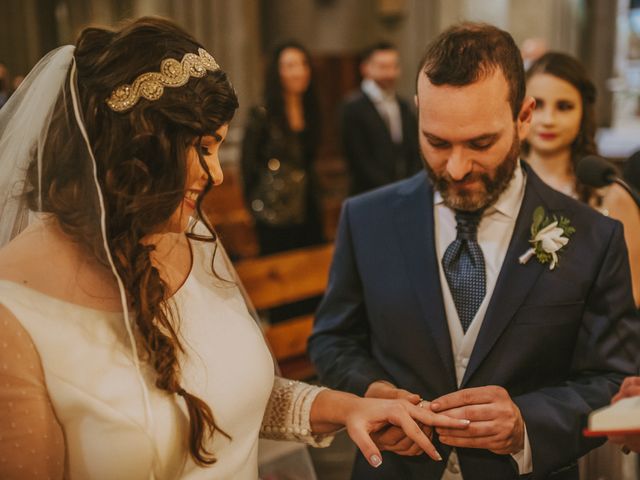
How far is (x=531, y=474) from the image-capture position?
166cm

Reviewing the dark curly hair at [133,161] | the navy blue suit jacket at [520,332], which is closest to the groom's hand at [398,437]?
the navy blue suit jacket at [520,332]

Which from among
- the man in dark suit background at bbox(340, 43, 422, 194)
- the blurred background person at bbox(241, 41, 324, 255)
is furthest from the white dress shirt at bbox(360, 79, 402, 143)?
the blurred background person at bbox(241, 41, 324, 255)

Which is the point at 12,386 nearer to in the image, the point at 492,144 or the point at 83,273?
the point at 83,273

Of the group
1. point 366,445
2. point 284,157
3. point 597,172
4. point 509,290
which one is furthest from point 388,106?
point 366,445

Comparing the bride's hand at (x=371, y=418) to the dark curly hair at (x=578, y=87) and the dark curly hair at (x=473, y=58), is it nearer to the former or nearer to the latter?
the dark curly hair at (x=473, y=58)

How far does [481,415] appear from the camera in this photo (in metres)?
1.55

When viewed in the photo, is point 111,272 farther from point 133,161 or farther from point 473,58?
point 473,58

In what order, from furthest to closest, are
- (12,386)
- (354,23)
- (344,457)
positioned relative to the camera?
(354,23)
(344,457)
(12,386)

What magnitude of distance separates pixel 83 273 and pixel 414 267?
83cm

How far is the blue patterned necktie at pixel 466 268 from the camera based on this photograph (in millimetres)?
1790

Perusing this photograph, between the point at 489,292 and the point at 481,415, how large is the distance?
347 mm

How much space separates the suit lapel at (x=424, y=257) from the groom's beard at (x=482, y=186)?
102 millimetres

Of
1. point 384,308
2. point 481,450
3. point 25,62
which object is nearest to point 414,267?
point 384,308

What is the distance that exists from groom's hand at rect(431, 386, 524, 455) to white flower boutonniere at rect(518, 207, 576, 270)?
359mm
